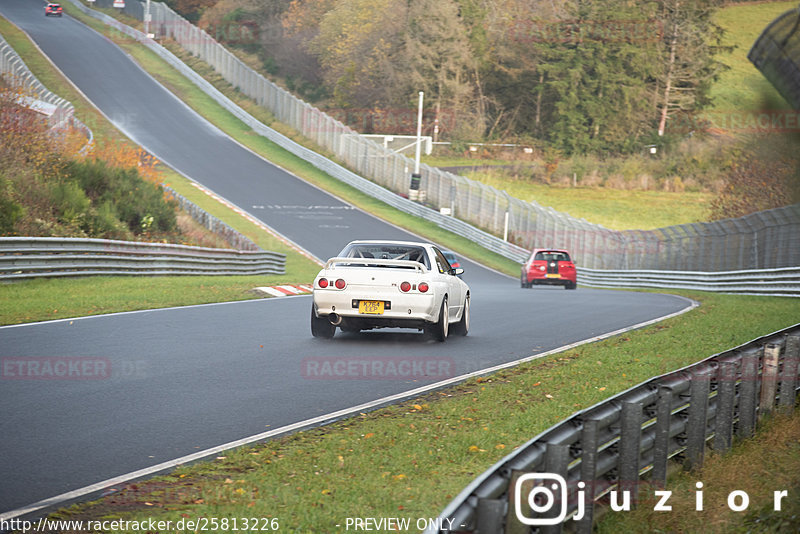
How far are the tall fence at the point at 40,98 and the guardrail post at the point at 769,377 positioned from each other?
35223 mm

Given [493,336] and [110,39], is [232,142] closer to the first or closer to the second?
[110,39]

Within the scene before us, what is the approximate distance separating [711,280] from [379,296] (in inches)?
803

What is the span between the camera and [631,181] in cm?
8025

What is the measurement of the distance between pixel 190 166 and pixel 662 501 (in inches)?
2133

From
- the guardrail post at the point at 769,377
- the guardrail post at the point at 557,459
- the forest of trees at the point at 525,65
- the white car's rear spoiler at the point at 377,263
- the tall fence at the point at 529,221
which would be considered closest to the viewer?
the guardrail post at the point at 557,459

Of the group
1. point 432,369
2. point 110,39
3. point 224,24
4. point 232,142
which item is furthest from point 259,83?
point 432,369

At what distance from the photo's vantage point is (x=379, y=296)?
525 inches

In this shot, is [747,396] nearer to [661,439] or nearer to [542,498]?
[661,439]

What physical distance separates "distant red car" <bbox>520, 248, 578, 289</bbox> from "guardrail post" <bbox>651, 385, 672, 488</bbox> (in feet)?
93.1

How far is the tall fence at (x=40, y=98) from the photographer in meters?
45.8

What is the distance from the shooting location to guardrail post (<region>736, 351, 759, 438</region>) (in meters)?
7.91

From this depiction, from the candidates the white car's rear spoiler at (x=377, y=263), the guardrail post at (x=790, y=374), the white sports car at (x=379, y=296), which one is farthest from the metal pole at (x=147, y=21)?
the guardrail post at (x=790, y=374)

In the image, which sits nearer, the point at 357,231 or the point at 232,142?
the point at 357,231

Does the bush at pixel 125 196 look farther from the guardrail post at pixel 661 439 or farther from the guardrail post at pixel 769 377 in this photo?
the guardrail post at pixel 661 439
